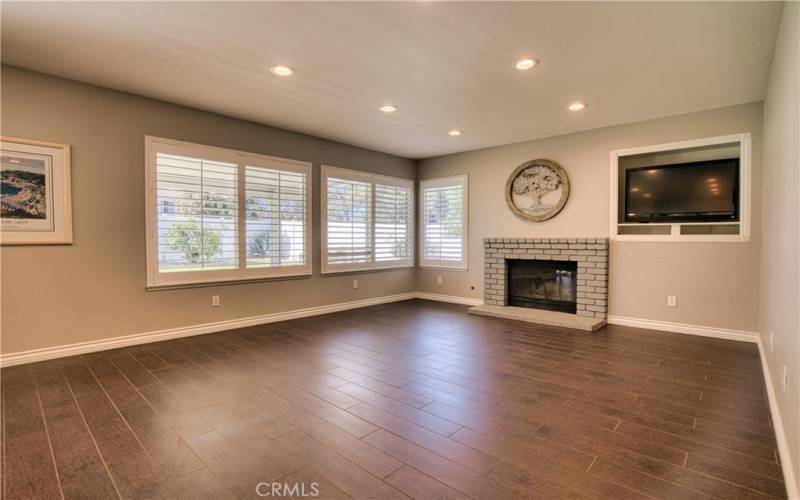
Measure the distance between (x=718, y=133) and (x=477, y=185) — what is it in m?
3.08

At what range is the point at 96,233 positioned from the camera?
379cm

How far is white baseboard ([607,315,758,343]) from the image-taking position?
165 inches

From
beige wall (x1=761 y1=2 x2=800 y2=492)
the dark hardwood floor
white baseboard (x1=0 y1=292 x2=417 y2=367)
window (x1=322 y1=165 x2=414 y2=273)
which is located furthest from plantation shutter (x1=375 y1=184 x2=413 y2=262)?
beige wall (x1=761 y1=2 x2=800 y2=492)

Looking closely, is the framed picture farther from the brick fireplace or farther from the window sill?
the brick fireplace

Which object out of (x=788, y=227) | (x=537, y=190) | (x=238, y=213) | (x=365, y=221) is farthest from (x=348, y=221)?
(x=788, y=227)

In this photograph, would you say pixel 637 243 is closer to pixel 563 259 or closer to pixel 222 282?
pixel 563 259

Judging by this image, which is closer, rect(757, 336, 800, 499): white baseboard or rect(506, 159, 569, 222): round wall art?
rect(757, 336, 800, 499): white baseboard

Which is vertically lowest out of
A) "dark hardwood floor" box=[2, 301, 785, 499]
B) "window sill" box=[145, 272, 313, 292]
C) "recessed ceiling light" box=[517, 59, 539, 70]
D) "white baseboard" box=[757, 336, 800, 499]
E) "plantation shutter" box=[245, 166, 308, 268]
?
"dark hardwood floor" box=[2, 301, 785, 499]

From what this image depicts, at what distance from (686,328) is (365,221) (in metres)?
4.51

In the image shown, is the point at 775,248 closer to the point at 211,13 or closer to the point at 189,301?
the point at 211,13

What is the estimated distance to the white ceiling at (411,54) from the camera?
2.52 m

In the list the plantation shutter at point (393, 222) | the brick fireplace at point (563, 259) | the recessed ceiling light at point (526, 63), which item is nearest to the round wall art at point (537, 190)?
the brick fireplace at point (563, 259)

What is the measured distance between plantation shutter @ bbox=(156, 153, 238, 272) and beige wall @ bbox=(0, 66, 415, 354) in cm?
21

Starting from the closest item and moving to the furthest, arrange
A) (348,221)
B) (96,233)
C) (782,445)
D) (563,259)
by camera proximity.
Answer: (782,445), (96,233), (563,259), (348,221)
